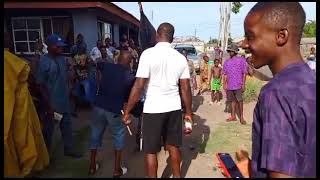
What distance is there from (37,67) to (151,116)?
1711 millimetres

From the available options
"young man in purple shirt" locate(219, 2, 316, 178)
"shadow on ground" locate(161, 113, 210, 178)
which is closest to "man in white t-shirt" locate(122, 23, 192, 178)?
"shadow on ground" locate(161, 113, 210, 178)

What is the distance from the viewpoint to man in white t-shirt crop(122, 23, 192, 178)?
12.4 ft

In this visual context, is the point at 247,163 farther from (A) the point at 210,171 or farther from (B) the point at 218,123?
(B) the point at 218,123

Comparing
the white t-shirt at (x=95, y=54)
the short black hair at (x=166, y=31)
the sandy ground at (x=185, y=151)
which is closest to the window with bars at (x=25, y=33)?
the white t-shirt at (x=95, y=54)

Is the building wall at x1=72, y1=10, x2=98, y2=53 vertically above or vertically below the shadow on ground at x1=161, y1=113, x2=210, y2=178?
above

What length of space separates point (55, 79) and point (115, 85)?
89 cm

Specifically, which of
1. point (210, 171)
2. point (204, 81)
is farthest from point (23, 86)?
point (204, 81)

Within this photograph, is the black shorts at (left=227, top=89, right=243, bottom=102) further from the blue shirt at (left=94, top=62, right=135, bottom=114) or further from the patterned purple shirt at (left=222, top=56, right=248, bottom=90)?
the blue shirt at (left=94, top=62, right=135, bottom=114)

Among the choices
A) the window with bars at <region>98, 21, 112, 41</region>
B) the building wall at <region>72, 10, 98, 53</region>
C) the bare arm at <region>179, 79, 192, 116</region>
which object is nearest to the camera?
the bare arm at <region>179, 79, 192, 116</region>

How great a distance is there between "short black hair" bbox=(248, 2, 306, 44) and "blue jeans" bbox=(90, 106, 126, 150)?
9.73 ft

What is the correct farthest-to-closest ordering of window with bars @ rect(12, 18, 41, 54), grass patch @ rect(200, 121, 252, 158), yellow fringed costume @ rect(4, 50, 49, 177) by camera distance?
window with bars @ rect(12, 18, 41, 54) → grass patch @ rect(200, 121, 252, 158) → yellow fringed costume @ rect(4, 50, 49, 177)

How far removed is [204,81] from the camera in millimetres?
11812

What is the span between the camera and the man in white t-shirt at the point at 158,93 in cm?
378

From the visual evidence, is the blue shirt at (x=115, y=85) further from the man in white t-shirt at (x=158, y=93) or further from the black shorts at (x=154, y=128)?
the black shorts at (x=154, y=128)
